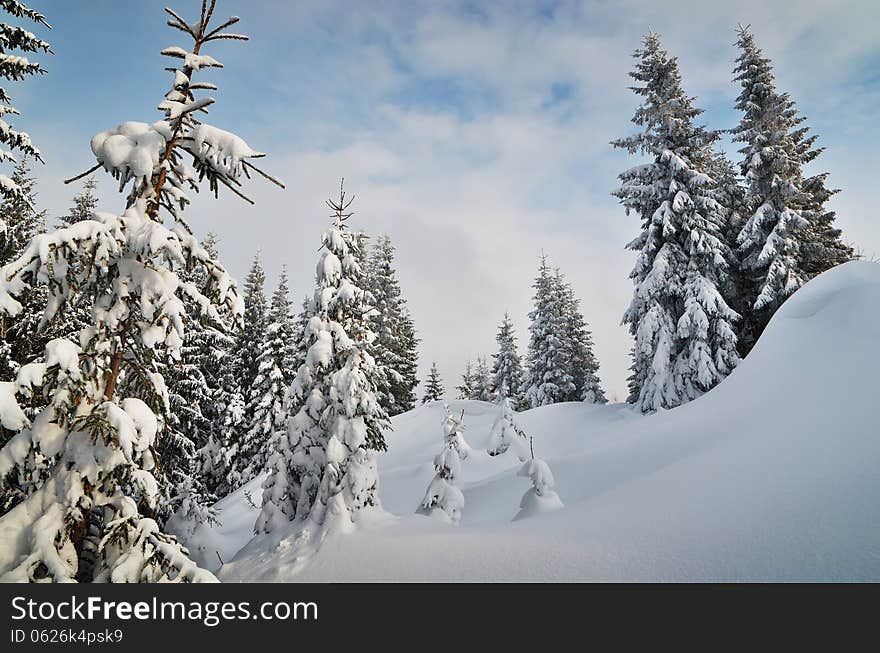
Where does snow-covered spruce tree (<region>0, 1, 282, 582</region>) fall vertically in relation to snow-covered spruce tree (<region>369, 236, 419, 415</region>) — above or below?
below

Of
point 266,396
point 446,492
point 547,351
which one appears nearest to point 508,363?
point 547,351

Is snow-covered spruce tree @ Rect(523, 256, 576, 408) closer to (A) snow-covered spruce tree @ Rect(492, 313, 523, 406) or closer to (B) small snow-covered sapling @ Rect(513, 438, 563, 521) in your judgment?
(A) snow-covered spruce tree @ Rect(492, 313, 523, 406)

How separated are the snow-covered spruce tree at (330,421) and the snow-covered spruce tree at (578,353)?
2242 centimetres

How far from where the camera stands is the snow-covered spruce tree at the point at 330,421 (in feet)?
29.8

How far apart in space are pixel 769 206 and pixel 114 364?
22604mm

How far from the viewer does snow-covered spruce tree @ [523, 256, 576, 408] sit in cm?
3017

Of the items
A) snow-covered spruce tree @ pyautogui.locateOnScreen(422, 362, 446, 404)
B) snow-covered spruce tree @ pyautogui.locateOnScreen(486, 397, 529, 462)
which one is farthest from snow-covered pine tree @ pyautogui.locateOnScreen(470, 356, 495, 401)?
snow-covered spruce tree @ pyautogui.locateOnScreen(486, 397, 529, 462)

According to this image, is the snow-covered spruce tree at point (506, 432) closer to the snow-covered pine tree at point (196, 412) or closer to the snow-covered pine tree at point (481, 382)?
the snow-covered pine tree at point (196, 412)

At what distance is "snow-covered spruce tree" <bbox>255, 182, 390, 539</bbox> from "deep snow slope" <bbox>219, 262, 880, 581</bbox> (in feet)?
2.64

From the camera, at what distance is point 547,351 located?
1219 inches

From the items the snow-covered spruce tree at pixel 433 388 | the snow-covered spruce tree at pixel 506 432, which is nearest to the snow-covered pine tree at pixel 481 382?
the snow-covered spruce tree at pixel 433 388
